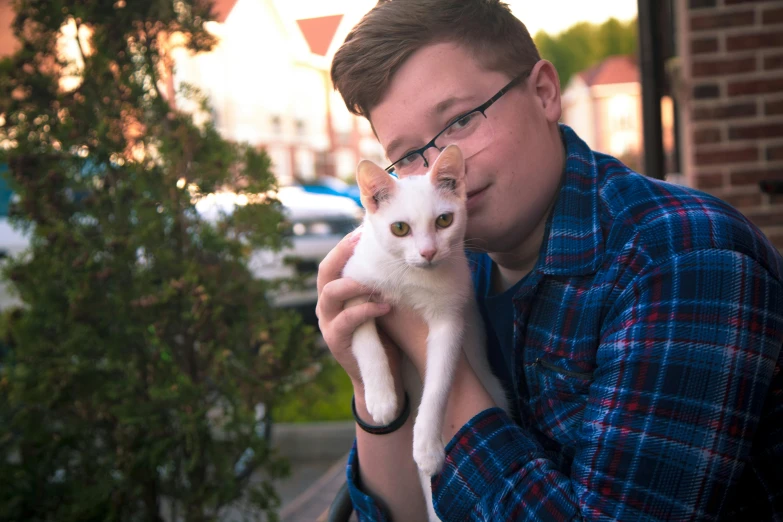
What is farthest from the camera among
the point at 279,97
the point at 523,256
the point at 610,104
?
the point at 610,104

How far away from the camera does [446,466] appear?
1.44 meters

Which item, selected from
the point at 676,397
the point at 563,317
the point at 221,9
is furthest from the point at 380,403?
the point at 221,9

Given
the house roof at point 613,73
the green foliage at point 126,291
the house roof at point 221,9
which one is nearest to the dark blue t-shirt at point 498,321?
the green foliage at point 126,291

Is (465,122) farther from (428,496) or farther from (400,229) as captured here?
(428,496)

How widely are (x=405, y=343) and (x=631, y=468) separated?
2.37 ft

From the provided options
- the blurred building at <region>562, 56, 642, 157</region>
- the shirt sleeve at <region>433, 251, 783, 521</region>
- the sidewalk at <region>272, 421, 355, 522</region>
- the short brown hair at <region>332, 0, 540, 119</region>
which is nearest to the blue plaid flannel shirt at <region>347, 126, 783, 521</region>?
the shirt sleeve at <region>433, 251, 783, 521</region>

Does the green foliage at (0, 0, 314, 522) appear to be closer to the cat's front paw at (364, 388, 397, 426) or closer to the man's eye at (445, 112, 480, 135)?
the cat's front paw at (364, 388, 397, 426)

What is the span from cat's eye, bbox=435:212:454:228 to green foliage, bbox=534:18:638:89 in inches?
2377

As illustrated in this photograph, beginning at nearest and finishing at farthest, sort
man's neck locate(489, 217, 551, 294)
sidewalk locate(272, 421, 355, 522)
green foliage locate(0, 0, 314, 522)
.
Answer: man's neck locate(489, 217, 551, 294) → green foliage locate(0, 0, 314, 522) → sidewalk locate(272, 421, 355, 522)

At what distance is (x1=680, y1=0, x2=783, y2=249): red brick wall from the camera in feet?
10.6

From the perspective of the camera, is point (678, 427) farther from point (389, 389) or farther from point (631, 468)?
point (389, 389)

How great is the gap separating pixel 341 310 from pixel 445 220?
359 millimetres

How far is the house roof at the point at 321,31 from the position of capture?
158 inches

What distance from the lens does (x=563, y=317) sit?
1.45 m
